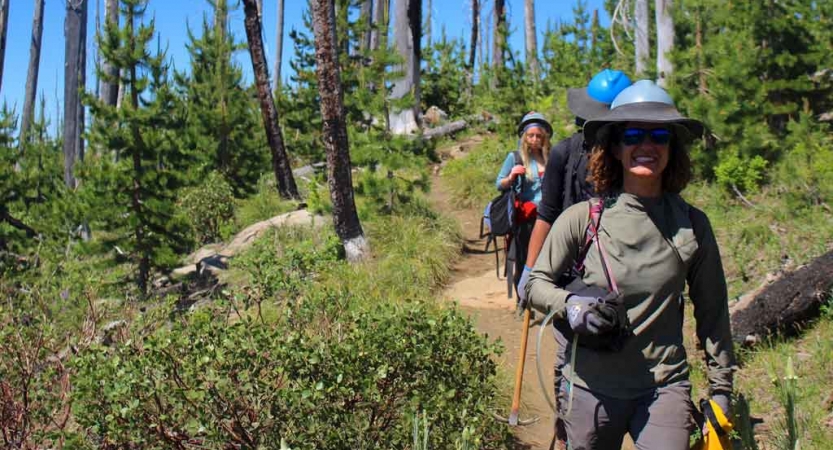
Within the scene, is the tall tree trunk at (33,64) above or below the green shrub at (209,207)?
above

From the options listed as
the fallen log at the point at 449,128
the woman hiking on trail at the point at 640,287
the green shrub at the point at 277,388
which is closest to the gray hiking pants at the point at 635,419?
the woman hiking on trail at the point at 640,287

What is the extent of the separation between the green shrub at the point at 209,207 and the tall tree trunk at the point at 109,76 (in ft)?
6.72

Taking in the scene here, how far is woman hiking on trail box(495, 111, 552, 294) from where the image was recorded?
5.75 meters

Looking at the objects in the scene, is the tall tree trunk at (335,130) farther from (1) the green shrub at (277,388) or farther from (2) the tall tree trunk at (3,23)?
(2) the tall tree trunk at (3,23)

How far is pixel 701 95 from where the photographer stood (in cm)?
955

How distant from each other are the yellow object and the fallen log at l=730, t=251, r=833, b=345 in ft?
11.3

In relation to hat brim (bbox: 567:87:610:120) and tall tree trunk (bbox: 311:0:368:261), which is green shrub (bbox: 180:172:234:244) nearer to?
tall tree trunk (bbox: 311:0:368:261)

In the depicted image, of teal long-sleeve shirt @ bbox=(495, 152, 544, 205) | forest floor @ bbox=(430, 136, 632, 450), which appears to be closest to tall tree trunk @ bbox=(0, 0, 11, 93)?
forest floor @ bbox=(430, 136, 632, 450)

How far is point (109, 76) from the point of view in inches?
431

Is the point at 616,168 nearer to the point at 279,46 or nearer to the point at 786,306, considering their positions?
the point at 786,306

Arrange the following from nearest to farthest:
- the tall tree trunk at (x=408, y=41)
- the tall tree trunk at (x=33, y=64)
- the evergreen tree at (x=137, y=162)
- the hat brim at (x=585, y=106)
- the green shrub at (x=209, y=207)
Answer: the hat brim at (x=585, y=106)
the evergreen tree at (x=137, y=162)
the green shrub at (x=209, y=207)
the tall tree trunk at (x=408, y=41)
the tall tree trunk at (x=33, y=64)

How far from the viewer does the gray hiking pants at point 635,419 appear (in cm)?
241

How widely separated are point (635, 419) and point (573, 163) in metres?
1.58

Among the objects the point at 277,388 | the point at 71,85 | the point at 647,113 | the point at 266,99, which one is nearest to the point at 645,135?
the point at 647,113
